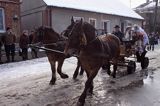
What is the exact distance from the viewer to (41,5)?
934 inches

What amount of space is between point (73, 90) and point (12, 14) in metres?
13.5

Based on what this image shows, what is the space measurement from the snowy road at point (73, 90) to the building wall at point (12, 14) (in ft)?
30.2

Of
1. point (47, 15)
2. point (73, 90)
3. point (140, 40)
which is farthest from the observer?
point (47, 15)

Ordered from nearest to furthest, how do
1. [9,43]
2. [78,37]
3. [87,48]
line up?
[78,37], [87,48], [9,43]

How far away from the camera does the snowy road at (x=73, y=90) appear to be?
24.0ft

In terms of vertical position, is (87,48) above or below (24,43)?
above

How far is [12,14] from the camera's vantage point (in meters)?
20.7

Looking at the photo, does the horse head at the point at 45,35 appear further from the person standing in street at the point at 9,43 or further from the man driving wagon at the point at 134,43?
the person standing in street at the point at 9,43

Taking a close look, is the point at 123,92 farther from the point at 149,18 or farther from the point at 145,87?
the point at 149,18

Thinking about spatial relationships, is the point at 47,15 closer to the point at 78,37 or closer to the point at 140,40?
the point at 140,40

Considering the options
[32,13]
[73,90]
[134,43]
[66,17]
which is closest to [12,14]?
[32,13]

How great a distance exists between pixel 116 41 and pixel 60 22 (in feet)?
49.2

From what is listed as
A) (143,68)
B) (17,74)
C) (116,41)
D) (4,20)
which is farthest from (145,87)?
(4,20)

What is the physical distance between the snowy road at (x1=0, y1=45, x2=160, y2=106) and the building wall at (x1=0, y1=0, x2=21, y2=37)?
920 centimetres
